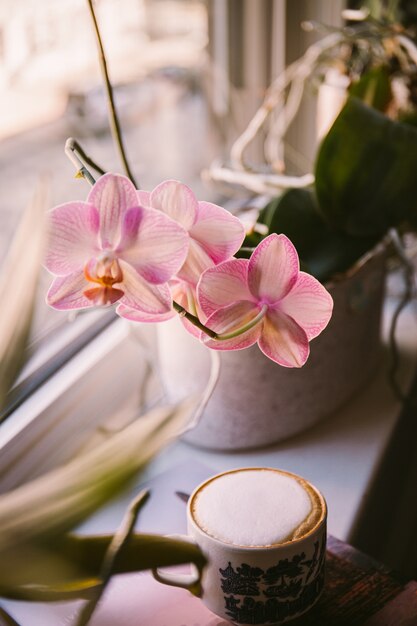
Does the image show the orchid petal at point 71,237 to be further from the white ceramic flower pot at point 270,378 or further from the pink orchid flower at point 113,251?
the white ceramic flower pot at point 270,378

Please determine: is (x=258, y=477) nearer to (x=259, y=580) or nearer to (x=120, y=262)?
(x=259, y=580)

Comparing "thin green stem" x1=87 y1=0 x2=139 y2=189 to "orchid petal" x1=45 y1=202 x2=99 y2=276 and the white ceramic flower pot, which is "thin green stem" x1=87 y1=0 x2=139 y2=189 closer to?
"orchid petal" x1=45 y1=202 x2=99 y2=276

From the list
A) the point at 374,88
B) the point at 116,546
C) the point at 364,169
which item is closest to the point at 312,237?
the point at 364,169

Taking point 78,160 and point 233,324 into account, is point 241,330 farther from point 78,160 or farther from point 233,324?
point 78,160

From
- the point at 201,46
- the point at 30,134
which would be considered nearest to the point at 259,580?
the point at 30,134

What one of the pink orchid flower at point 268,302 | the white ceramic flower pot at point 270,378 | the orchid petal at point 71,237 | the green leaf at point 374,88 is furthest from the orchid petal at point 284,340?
the green leaf at point 374,88
